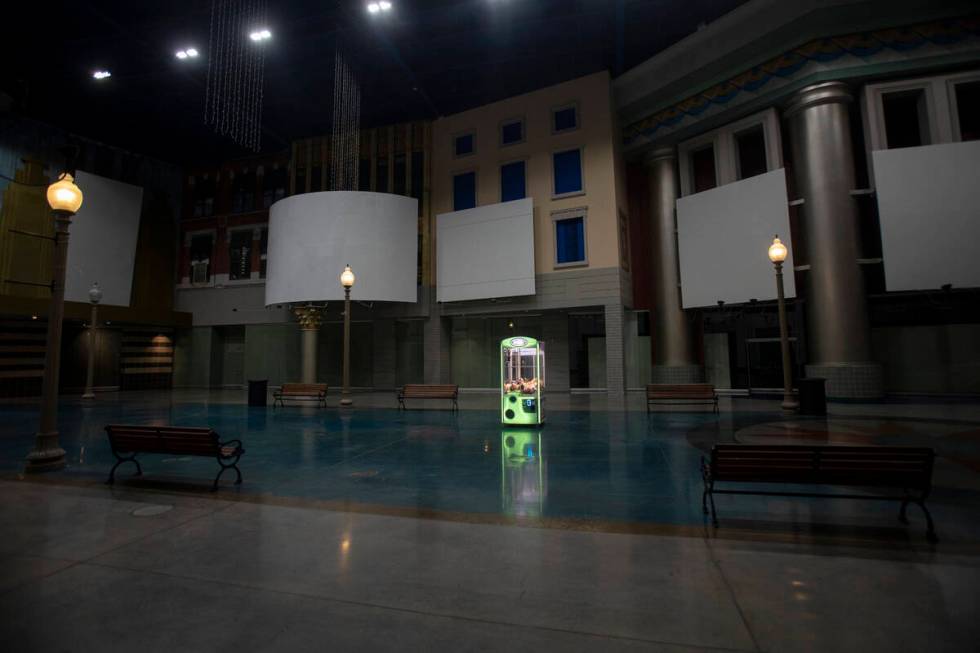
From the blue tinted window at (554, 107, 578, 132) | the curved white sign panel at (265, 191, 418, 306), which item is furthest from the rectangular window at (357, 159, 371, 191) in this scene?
the blue tinted window at (554, 107, 578, 132)

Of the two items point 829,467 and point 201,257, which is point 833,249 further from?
point 201,257

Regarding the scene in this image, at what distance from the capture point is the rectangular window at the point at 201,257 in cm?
3152

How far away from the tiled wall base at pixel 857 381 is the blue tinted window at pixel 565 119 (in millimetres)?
15471

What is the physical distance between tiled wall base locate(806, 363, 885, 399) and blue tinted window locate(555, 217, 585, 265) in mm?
11252

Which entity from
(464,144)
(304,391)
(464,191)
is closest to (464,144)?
(464,144)

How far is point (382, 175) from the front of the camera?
27.7 metres

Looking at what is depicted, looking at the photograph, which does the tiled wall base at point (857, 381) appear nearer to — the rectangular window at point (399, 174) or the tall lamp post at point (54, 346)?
the tall lamp post at point (54, 346)

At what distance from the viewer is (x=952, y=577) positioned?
3.76 m

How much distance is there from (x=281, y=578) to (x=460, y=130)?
84.2 ft

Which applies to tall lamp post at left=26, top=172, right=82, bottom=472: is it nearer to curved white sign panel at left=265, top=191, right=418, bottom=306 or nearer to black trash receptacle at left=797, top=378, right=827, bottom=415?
curved white sign panel at left=265, top=191, right=418, bottom=306

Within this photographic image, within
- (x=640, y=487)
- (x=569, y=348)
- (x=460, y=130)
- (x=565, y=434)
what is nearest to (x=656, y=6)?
(x=460, y=130)

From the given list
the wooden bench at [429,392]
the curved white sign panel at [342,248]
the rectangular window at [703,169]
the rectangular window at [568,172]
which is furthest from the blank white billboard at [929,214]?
the curved white sign panel at [342,248]

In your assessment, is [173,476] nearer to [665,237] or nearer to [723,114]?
[665,237]

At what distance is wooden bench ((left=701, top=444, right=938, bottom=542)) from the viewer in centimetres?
494
